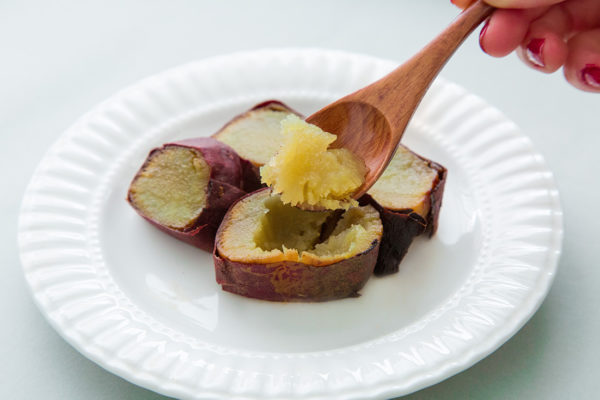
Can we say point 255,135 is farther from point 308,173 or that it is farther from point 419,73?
point 419,73

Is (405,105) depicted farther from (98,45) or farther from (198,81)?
(98,45)

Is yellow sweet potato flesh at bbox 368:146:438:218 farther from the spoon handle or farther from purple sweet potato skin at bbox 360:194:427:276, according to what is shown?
the spoon handle

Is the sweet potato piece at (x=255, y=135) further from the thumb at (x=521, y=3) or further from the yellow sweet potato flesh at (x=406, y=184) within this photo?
the thumb at (x=521, y=3)

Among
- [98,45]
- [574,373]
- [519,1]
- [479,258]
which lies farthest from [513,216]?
[98,45]

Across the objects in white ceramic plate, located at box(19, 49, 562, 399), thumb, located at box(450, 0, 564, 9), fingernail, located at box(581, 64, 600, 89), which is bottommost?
white ceramic plate, located at box(19, 49, 562, 399)

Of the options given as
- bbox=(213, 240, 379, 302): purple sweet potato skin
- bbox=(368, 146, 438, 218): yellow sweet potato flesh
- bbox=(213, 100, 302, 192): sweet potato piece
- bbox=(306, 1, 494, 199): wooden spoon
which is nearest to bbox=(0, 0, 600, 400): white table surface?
bbox=(213, 240, 379, 302): purple sweet potato skin

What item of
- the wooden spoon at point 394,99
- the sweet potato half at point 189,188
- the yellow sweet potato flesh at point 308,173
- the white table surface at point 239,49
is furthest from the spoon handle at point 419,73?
the white table surface at point 239,49
